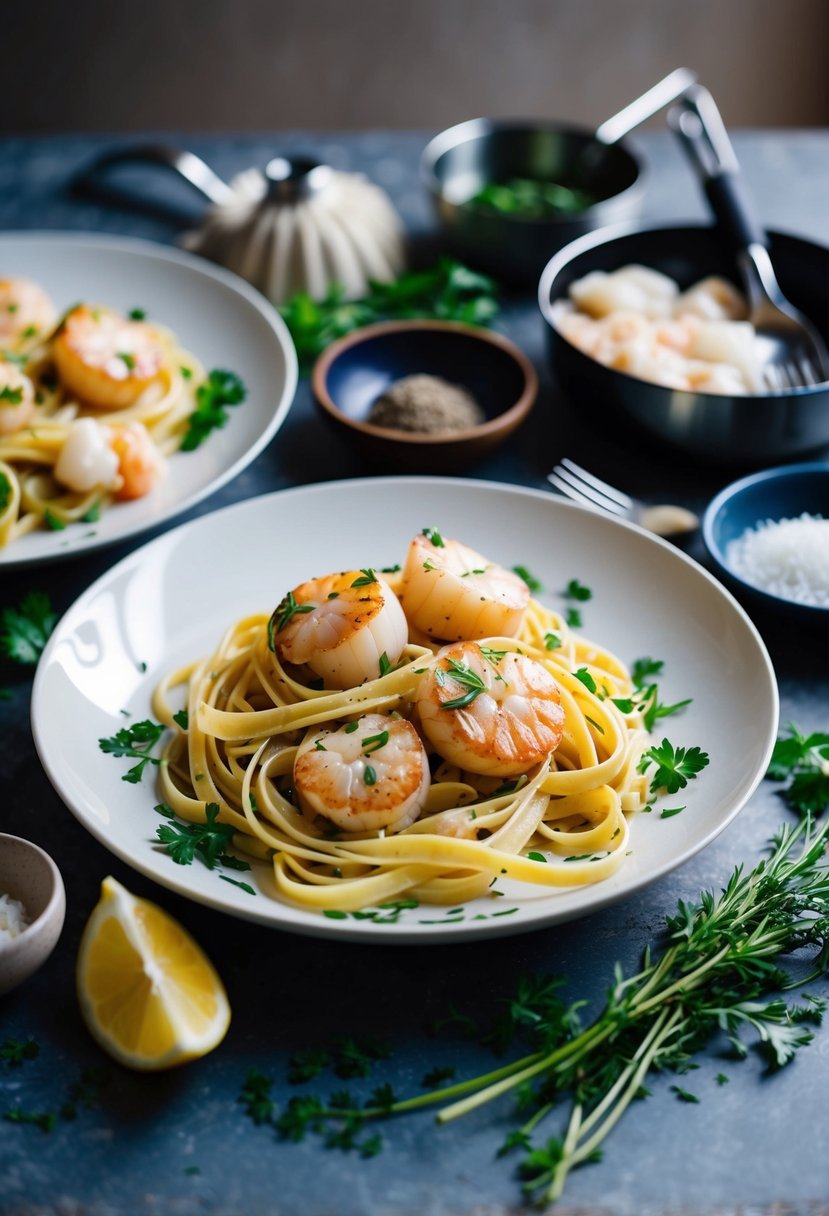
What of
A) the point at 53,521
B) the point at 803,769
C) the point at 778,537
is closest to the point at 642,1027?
the point at 803,769

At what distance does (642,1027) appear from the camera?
86.0 inches

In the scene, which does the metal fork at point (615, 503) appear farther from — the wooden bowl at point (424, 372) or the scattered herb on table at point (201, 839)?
the scattered herb on table at point (201, 839)

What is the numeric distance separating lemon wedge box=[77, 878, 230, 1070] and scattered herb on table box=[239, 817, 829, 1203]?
0.16 meters

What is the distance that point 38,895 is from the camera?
7.36ft

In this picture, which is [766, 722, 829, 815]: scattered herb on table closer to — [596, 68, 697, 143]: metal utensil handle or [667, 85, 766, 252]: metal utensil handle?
[667, 85, 766, 252]: metal utensil handle

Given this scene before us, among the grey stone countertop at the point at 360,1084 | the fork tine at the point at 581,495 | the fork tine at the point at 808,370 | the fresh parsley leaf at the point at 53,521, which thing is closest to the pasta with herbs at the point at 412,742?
the grey stone countertop at the point at 360,1084

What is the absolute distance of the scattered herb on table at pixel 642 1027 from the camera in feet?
6.73

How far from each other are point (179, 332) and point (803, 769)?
8.08ft

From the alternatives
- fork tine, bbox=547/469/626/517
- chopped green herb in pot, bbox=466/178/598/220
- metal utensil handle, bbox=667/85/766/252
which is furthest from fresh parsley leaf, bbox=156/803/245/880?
chopped green herb in pot, bbox=466/178/598/220

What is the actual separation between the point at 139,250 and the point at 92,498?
138 centimetres

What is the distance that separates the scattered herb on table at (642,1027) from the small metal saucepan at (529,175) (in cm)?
274

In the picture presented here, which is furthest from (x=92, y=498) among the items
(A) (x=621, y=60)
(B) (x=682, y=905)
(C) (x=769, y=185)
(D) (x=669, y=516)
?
(A) (x=621, y=60)

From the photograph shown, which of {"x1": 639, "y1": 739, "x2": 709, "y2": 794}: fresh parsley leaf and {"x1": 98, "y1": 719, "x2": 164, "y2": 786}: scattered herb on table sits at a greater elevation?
{"x1": 639, "y1": 739, "x2": 709, "y2": 794}: fresh parsley leaf

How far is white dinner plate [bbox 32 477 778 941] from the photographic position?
2195mm
